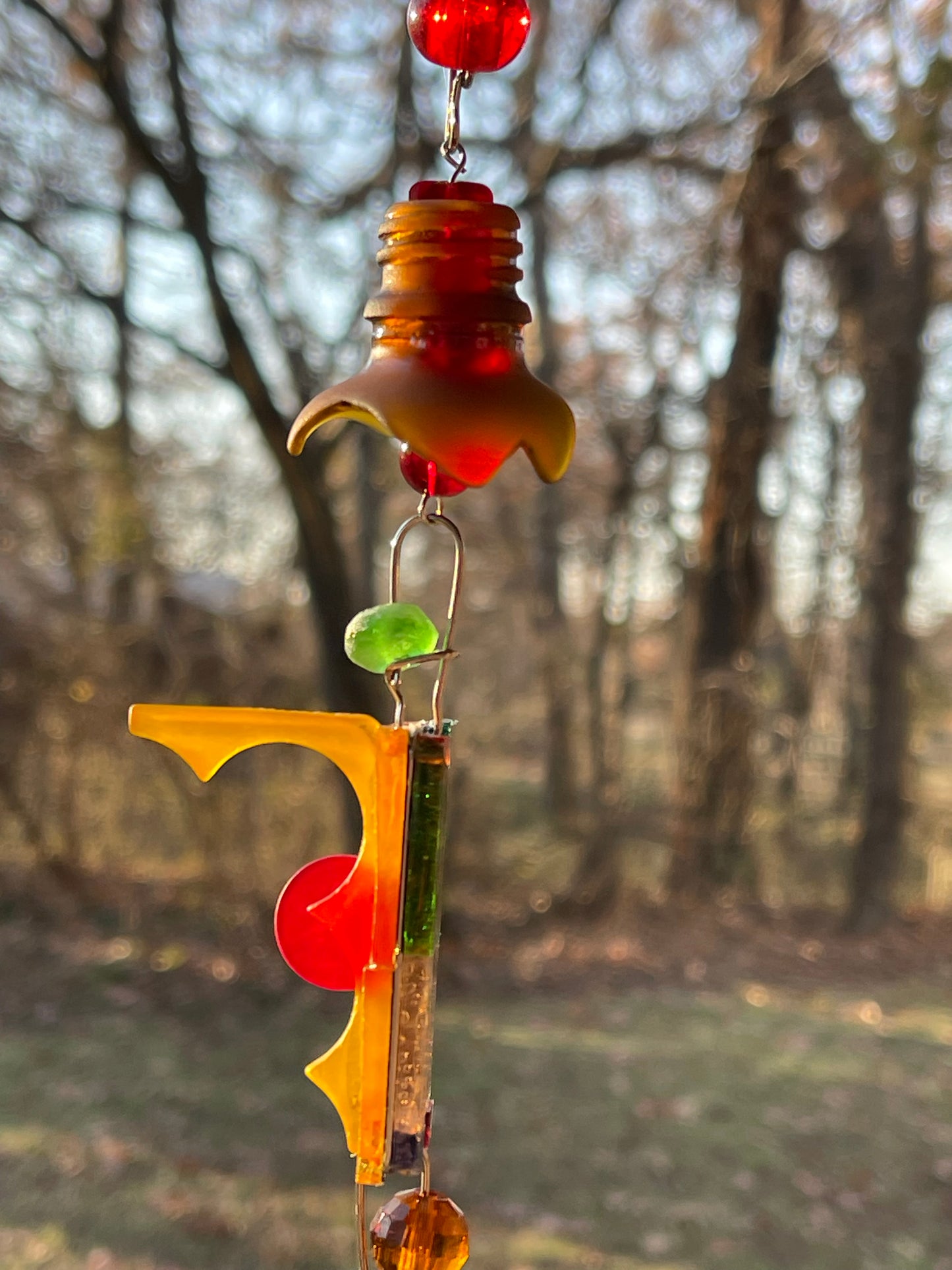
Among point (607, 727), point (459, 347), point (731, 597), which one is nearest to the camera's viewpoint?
point (459, 347)

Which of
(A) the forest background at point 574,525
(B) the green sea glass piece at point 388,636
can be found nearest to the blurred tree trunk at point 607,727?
(A) the forest background at point 574,525

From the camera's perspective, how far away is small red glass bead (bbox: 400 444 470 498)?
0.75 metres

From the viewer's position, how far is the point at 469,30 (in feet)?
2.53

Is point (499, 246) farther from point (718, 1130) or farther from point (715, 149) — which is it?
point (715, 149)

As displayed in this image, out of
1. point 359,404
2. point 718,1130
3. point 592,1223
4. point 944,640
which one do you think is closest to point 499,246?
point 359,404

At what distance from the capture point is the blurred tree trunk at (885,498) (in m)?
4.23

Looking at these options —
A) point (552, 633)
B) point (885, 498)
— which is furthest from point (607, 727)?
point (885, 498)

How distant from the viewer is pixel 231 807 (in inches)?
157

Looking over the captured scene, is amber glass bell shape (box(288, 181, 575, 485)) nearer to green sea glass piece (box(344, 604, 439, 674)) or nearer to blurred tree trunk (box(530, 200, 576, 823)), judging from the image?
green sea glass piece (box(344, 604, 439, 674))

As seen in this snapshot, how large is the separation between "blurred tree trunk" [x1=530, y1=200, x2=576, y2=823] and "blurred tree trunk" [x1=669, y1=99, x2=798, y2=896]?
86 centimetres

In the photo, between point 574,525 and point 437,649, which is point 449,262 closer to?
point 437,649

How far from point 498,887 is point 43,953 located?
164 centimetres

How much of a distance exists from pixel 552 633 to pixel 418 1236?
420 cm

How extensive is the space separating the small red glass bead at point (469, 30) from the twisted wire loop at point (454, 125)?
1 cm
